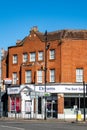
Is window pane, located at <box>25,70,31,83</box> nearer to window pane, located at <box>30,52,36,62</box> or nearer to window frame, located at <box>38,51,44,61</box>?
window pane, located at <box>30,52,36,62</box>

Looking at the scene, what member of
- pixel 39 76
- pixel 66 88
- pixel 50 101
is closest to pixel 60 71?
pixel 66 88

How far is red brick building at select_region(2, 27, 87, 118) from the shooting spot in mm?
70312

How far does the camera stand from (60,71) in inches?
2785

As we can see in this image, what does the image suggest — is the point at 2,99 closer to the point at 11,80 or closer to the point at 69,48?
the point at 11,80

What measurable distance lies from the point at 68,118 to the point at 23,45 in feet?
47.3

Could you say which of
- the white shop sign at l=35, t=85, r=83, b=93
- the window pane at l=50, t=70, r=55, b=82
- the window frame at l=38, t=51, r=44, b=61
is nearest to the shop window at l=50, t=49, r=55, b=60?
the window frame at l=38, t=51, r=44, b=61

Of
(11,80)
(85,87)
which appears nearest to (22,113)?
(11,80)

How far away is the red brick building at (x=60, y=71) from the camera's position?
231ft

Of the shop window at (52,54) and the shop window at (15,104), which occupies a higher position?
the shop window at (52,54)

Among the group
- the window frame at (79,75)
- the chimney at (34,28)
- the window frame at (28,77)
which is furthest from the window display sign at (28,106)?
the chimney at (34,28)

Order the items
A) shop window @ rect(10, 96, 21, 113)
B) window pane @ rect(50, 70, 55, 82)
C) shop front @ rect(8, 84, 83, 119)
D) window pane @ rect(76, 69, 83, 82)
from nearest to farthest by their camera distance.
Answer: shop front @ rect(8, 84, 83, 119)
window pane @ rect(76, 69, 83, 82)
window pane @ rect(50, 70, 55, 82)
shop window @ rect(10, 96, 21, 113)

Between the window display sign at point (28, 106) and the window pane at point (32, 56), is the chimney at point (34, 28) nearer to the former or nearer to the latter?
the window pane at point (32, 56)

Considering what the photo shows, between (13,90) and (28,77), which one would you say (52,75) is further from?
(13,90)

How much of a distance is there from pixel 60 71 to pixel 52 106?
5.30m
